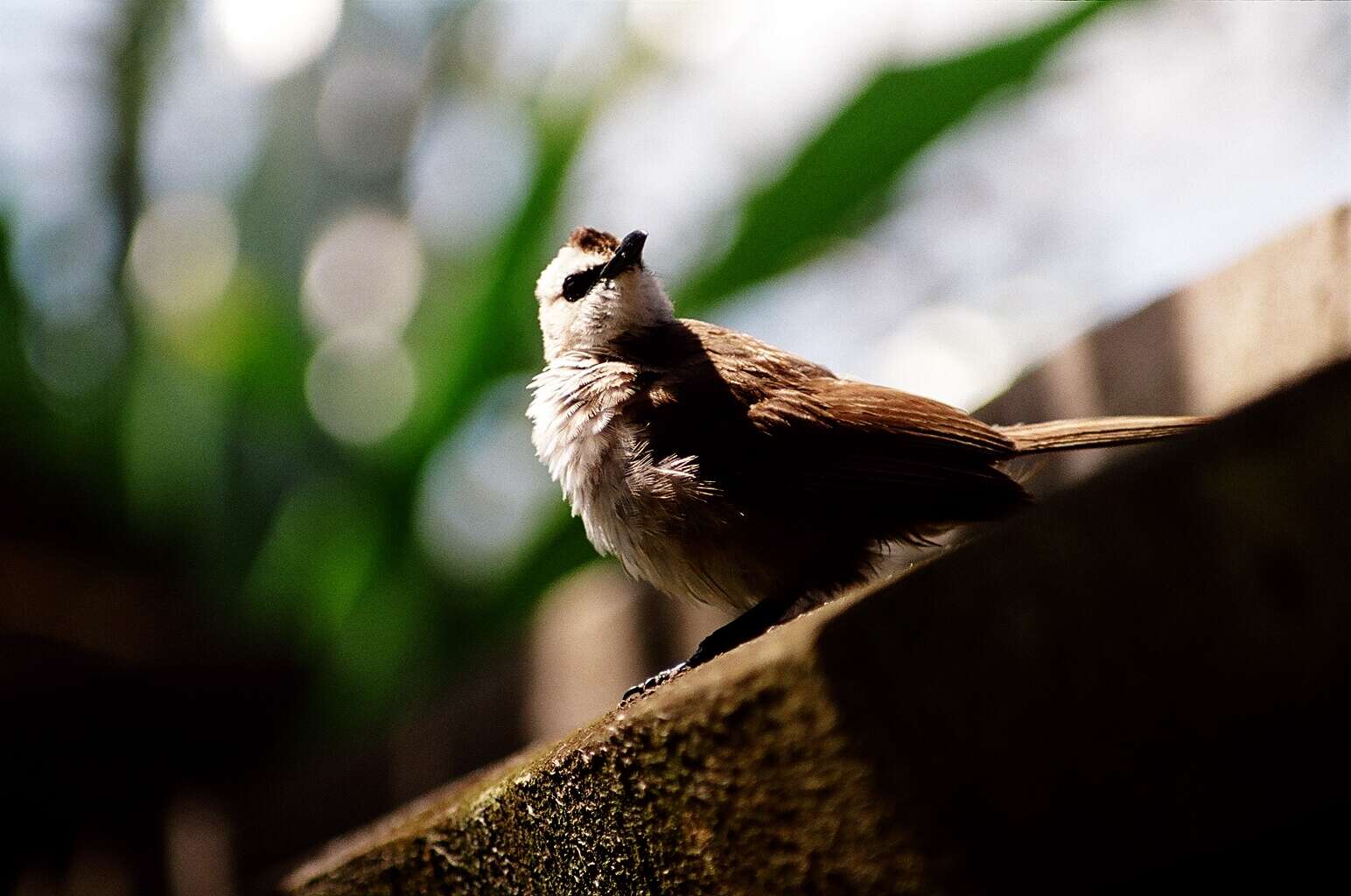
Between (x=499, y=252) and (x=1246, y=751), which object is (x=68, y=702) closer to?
(x=499, y=252)

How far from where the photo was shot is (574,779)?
1334 mm

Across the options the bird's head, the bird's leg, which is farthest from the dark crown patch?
the bird's leg

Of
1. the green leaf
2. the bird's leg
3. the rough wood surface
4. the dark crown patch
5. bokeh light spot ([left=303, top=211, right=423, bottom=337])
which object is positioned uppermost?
bokeh light spot ([left=303, top=211, right=423, bottom=337])

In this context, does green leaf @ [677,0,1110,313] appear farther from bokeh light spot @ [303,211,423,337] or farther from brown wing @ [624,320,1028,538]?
brown wing @ [624,320,1028,538]

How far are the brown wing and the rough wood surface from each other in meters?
1.48

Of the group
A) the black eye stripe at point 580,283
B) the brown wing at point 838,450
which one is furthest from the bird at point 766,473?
the black eye stripe at point 580,283

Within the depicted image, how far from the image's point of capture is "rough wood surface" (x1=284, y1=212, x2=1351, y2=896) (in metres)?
0.75

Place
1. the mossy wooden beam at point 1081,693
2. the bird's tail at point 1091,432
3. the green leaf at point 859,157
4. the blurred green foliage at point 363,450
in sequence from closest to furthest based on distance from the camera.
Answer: the mossy wooden beam at point 1081,693, the bird's tail at point 1091,432, the green leaf at point 859,157, the blurred green foliage at point 363,450

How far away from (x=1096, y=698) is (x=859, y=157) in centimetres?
470

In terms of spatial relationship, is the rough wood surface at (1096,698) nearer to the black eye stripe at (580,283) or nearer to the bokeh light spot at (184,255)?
the black eye stripe at (580,283)

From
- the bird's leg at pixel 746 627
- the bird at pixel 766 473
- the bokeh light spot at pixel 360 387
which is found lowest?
the bird's leg at pixel 746 627

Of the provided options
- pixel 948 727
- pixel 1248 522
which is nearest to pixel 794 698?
pixel 948 727

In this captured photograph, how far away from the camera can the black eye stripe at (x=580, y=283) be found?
339cm

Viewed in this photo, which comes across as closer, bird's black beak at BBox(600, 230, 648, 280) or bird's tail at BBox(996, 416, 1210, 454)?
bird's tail at BBox(996, 416, 1210, 454)
